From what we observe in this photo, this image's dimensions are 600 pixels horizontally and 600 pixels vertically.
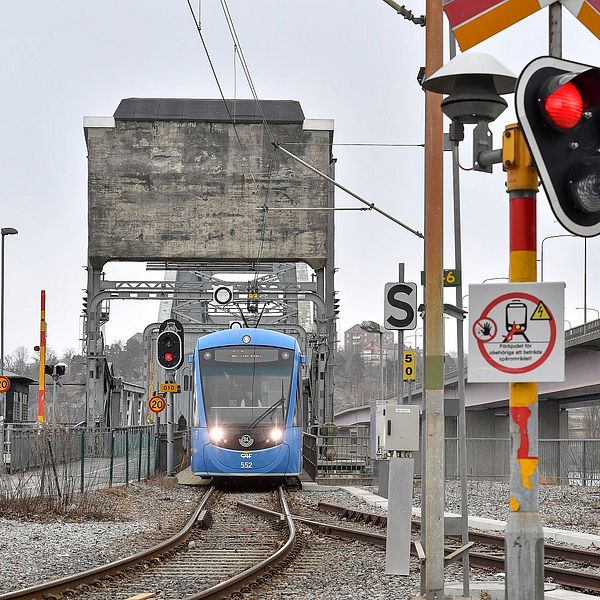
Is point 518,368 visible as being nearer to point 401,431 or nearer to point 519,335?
point 519,335

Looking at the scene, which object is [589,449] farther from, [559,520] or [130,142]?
[130,142]

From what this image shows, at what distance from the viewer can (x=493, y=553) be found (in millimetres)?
15094

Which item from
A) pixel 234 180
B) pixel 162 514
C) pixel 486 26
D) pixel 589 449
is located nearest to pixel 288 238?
pixel 234 180

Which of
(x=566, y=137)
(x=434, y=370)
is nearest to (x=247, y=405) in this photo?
(x=434, y=370)

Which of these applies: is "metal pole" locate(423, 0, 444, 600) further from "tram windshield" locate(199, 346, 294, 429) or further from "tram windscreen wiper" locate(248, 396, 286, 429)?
"tram windshield" locate(199, 346, 294, 429)

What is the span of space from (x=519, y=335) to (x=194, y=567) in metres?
8.69

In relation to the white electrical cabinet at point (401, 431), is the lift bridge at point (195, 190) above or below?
above

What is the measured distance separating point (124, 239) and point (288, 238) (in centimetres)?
578

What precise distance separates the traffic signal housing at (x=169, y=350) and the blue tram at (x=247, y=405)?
1.56ft

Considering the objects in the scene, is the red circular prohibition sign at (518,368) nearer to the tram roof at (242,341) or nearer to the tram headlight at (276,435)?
the tram headlight at (276,435)

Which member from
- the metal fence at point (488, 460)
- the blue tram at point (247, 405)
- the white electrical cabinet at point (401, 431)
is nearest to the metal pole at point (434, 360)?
the white electrical cabinet at point (401, 431)

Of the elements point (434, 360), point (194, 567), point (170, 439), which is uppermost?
point (434, 360)

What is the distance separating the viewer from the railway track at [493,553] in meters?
12.3

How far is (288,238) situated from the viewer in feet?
147
